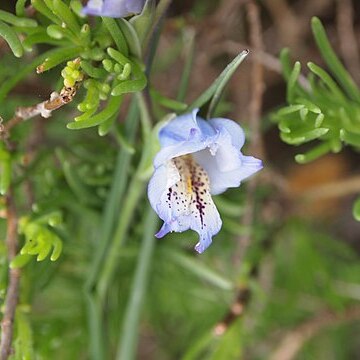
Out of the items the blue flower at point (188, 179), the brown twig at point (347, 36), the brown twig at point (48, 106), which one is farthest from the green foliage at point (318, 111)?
the brown twig at point (347, 36)

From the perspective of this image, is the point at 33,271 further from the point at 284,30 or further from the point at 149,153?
the point at 284,30

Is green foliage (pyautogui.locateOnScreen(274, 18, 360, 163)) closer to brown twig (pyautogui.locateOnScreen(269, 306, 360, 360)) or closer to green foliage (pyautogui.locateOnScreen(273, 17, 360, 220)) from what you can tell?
green foliage (pyautogui.locateOnScreen(273, 17, 360, 220))

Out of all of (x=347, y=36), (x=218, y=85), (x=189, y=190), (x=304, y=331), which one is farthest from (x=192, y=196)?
(x=347, y=36)

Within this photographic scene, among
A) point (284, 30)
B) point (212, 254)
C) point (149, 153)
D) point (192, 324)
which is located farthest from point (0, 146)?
point (284, 30)

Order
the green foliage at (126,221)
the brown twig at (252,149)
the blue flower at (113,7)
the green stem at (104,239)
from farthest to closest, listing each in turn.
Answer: the brown twig at (252,149), the green stem at (104,239), the green foliage at (126,221), the blue flower at (113,7)

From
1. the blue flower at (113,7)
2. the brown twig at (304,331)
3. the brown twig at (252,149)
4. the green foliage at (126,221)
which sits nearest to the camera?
the blue flower at (113,7)

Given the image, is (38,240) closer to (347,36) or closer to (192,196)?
(192,196)

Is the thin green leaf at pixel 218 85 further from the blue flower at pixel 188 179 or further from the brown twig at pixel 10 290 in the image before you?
the brown twig at pixel 10 290
